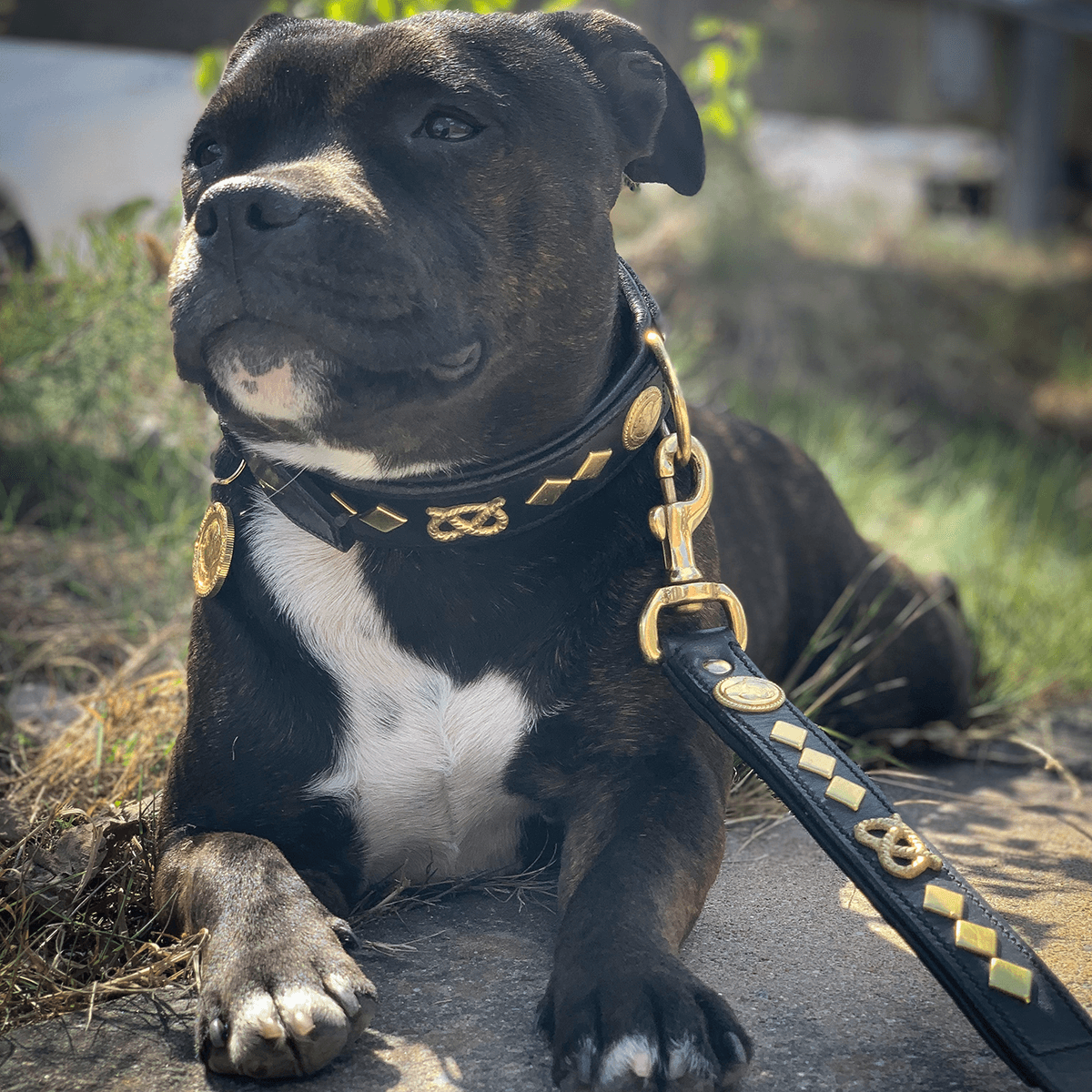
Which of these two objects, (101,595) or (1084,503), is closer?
(101,595)

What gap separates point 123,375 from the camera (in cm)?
411

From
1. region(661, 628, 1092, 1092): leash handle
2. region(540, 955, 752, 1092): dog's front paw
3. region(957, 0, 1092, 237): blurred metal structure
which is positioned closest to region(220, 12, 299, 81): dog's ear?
region(661, 628, 1092, 1092): leash handle

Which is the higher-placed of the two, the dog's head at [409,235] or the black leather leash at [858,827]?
the dog's head at [409,235]

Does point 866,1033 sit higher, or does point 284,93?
point 284,93

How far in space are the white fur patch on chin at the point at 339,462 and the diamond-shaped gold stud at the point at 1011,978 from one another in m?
1.20

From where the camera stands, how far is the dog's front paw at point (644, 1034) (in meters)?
1.58

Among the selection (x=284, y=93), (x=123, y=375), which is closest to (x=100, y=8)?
(x=123, y=375)

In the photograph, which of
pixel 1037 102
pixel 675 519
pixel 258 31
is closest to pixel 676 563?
pixel 675 519

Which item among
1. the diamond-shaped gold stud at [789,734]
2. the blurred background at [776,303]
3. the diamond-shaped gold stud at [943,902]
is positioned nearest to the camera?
the diamond-shaped gold stud at [943,902]

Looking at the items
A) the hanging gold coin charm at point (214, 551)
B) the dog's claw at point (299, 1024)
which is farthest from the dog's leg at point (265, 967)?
the hanging gold coin charm at point (214, 551)

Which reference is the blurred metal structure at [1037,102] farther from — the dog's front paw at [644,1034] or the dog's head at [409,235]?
the dog's front paw at [644,1034]

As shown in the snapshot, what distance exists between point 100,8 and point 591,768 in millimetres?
5631

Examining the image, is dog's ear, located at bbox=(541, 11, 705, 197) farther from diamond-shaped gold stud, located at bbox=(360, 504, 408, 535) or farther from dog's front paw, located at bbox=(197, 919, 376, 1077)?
dog's front paw, located at bbox=(197, 919, 376, 1077)

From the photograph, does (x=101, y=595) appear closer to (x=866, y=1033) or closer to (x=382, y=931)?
(x=382, y=931)
